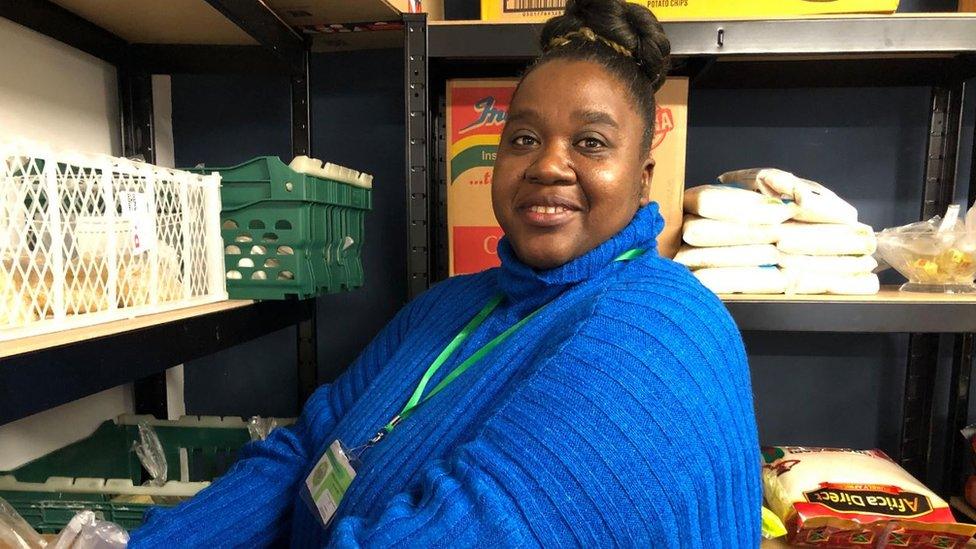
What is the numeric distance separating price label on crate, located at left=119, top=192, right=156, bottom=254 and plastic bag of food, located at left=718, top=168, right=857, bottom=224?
1.23 metres

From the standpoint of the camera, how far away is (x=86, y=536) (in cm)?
72

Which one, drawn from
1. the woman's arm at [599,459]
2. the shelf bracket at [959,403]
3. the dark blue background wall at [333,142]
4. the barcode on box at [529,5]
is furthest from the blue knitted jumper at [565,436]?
the shelf bracket at [959,403]

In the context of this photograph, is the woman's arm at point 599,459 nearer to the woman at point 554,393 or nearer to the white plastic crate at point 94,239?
the woman at point 554,393

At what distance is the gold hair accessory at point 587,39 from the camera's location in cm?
78

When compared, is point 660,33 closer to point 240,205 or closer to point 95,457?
point 240,205

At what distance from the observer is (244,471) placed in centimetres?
92

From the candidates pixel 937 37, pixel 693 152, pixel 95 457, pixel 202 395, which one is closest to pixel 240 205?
pixel 95 457

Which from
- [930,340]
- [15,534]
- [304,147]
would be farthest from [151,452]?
[930,340]

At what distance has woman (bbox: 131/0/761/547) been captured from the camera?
0.49 metres

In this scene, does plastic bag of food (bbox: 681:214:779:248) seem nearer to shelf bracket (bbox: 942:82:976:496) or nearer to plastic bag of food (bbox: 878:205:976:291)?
plastic bag of food (bbox: 878:205:976:291)

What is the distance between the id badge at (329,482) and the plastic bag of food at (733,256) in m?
0.84

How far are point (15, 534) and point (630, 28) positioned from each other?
108cm

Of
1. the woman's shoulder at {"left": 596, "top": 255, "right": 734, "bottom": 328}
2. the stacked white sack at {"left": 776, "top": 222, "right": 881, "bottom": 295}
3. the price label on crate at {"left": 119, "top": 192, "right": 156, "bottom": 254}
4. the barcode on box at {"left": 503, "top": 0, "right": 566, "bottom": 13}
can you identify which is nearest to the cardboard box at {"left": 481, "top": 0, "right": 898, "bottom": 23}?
the barcode on box at {"left": 503, "top": 0, "right": 566, "bottom": 13}

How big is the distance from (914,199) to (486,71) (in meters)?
1.23
